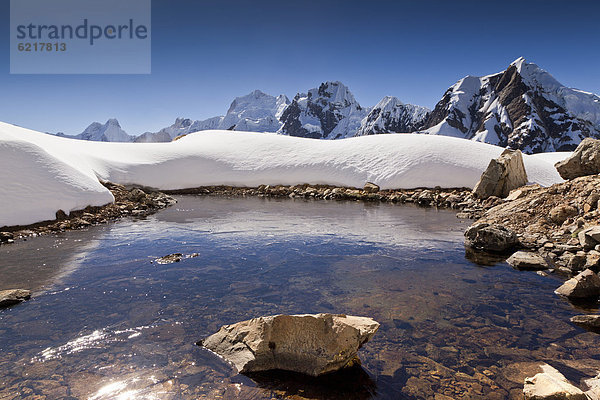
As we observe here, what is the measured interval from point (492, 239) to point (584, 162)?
1339cm

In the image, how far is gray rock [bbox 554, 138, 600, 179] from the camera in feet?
72.1

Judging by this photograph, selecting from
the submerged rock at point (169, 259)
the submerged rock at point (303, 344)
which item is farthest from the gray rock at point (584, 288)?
the submerged rock at point (169, 259)

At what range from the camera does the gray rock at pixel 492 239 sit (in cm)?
1500

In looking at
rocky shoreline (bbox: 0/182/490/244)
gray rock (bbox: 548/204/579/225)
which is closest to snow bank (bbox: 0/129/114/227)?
rocky shoreline (bbox: 0/182/490/244)

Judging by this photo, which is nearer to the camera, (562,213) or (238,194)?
(562,213)

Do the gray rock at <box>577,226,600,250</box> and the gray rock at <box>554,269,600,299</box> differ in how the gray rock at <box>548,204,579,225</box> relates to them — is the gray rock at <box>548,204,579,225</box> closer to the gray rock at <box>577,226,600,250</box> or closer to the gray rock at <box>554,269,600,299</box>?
the gray rock at <box>577,226,600,250</box>

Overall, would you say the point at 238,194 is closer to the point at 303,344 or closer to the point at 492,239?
the point at 492,239

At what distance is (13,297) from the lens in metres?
9.19

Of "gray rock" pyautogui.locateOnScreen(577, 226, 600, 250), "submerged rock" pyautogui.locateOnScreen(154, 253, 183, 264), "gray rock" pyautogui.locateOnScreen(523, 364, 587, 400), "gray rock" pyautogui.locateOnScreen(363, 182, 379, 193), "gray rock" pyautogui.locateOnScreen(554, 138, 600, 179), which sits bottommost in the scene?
"submerged rock" pyautogui.locateOnScreen(154, 253, 183, 264)

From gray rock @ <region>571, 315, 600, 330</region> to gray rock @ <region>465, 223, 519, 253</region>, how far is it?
7109 millimetres

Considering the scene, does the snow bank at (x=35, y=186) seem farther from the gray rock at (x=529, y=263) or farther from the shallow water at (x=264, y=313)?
the gray rock at (x=529, y=263)

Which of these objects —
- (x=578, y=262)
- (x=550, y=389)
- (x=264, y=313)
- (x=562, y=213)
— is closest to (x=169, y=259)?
(x=264, y=313)

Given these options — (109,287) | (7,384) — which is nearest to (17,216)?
(109,287)

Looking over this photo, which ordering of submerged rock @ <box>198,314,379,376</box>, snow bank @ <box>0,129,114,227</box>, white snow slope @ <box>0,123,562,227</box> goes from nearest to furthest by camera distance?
submerged rock @ <box>198,314,379,376</box> → snow bank @ <box>0,129,114,227</box> → white snow slope @ <box>0,123,562,227</box>
